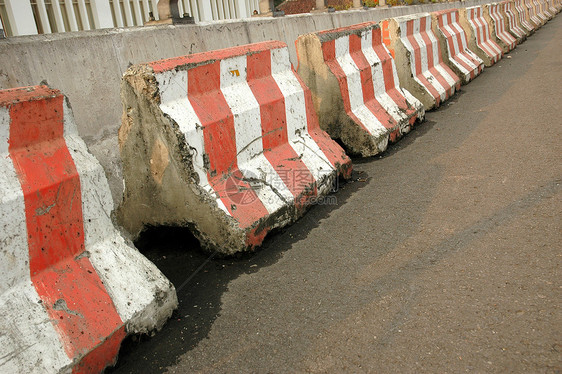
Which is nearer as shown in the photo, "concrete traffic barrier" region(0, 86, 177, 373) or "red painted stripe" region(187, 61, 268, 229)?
"concrete traffic barrier" region(0, 86, 177, 373)

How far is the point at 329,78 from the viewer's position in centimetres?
459

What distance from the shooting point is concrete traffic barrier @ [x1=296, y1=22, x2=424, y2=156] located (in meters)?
4.58

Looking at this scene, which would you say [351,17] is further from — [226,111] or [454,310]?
[454,310]

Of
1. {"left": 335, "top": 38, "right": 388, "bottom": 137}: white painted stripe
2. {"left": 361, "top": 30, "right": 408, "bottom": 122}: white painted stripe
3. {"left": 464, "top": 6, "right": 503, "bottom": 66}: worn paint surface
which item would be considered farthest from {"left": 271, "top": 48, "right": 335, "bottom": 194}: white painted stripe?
{"left": 464, "top": 6, "right": 503, "bottom": 66}: worn paint surface

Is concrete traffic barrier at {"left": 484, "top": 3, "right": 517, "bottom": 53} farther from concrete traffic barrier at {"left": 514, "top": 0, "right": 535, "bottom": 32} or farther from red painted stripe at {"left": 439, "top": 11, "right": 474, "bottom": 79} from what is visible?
red painted stripe at {"left": 439, "top": 11, "right": 474, "bottom": 79}

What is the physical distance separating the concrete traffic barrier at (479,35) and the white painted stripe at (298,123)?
690cm

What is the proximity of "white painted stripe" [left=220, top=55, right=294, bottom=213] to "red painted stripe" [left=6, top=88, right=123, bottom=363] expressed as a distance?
3.98 ft

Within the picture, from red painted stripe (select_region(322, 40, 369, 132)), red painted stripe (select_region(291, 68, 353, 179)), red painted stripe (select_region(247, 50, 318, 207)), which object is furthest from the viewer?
red painted stripe (select_region(322, 40, 369, 132))

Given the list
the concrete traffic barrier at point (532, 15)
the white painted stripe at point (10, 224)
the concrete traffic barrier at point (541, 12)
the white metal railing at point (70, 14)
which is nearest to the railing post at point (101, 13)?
the white metal railing at point (70, 14)

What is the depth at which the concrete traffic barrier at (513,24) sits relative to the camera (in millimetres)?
14244

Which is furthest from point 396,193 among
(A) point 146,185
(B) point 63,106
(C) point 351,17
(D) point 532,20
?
(D) point 532,20

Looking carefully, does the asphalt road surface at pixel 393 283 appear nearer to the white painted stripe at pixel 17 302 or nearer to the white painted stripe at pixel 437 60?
the white painted stripe at pixel 17 302

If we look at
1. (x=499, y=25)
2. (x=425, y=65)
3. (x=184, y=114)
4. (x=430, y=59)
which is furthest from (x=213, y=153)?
(x=499, y=25)

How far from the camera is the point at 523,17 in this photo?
17719mm
